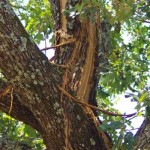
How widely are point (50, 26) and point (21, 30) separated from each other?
1.16 metres

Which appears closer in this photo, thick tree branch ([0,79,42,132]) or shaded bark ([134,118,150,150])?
shaded bark ([134,118,150,150])

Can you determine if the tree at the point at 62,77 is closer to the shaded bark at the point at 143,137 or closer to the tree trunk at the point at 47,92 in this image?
the tree trunk at the point at 47,92

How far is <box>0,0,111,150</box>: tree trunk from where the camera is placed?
2393mm

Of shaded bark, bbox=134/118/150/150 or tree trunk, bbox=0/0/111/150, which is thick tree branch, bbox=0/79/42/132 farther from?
shaded bark, bbox=134/118/150/150

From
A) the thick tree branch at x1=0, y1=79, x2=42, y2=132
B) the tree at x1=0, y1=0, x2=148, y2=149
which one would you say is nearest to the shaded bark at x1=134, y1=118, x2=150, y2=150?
the tree at x1=0, y1=0, x2=148, y2=149

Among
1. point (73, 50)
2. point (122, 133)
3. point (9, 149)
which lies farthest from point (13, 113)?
point (122, 133)

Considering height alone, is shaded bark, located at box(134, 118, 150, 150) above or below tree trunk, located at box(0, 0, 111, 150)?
below

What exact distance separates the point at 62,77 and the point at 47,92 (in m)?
0.29

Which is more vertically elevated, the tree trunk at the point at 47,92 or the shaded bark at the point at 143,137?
the tree trunk at the point at 47,92

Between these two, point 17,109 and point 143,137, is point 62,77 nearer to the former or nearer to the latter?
point 17,109

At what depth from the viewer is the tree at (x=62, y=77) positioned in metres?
2.40

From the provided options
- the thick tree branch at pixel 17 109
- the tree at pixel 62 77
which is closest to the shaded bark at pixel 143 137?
the tree at pixel 62 77

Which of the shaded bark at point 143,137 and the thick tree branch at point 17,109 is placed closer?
the shaded bark at point 143,137

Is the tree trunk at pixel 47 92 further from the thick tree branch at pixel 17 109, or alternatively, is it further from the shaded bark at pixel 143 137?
the shaded bark at pixel 143 137
